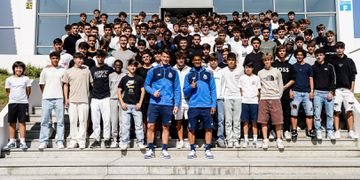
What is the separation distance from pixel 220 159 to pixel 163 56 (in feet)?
7.56

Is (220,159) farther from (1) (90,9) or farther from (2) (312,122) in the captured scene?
(1) (90,9)

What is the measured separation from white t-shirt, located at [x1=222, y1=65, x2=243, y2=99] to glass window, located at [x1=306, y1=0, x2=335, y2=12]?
9.41 metres

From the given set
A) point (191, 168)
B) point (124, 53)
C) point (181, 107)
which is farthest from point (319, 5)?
point (191, 168)

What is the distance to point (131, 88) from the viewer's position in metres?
6.88

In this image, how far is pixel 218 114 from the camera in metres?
7.12

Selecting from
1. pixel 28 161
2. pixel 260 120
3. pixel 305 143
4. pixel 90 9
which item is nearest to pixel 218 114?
pixel 260 120

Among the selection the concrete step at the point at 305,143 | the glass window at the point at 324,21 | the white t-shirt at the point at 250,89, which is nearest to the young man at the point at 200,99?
the concrete step at the point at 305,143

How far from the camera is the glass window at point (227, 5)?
590 inches

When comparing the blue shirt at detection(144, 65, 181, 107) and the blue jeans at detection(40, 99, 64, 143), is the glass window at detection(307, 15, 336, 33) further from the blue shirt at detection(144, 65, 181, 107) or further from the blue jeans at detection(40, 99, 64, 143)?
the blue jeans at detection(40, 99, 64, 143)

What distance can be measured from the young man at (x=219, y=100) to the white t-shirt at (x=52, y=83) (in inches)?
124

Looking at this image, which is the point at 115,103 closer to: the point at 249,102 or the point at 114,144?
the point at 114,144

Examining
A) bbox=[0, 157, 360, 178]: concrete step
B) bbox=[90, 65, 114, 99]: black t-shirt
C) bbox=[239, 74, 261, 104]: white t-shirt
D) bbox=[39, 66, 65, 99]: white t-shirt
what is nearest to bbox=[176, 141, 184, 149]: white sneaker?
bbox=[0, 157, 360, 178]: concrete step

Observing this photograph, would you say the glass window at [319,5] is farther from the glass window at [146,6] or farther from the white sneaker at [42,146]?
the white sneaker at [42,146]

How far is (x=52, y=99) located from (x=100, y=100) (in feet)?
3.29
